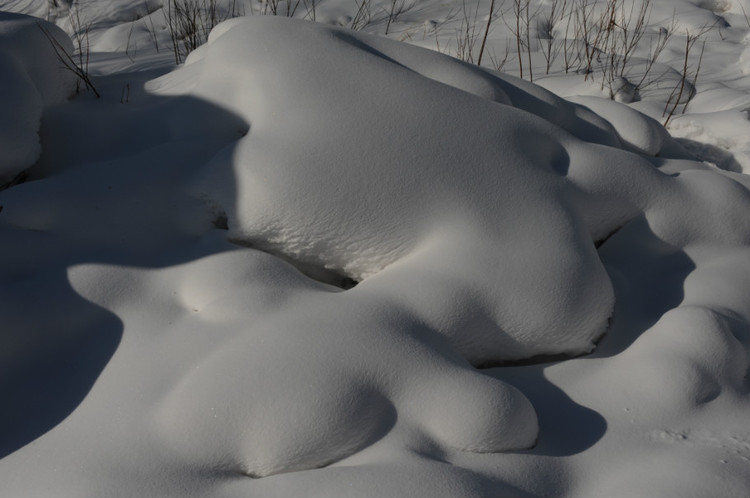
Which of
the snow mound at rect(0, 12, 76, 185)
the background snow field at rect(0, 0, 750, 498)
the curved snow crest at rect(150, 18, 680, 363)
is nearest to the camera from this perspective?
the background snow field at rect(0, 0, 750, 498)

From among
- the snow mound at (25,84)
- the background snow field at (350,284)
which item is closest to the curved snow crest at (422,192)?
the background snow field at (350,284)

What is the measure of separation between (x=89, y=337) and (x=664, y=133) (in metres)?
1.91

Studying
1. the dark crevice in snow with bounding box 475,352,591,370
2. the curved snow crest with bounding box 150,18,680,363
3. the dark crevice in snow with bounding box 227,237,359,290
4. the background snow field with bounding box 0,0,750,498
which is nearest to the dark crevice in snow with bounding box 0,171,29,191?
the background snow field with bounding box 0,0,750,498

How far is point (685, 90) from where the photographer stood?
3.19 meters

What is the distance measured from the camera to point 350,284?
1830 mm

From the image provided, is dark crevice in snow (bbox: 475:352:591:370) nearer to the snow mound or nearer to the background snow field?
the background snow field

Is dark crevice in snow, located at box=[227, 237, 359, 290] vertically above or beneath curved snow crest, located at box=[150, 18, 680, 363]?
beneath

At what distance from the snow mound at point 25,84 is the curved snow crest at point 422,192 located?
0.47 metres

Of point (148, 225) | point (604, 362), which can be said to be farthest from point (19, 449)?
point (604, 362)

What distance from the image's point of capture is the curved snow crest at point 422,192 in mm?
1658

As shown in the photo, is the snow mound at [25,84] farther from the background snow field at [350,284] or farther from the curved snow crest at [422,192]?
the curved snow crest at [422,192]

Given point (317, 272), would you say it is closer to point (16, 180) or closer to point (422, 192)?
point (422, 192)

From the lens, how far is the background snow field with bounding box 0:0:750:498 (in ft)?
4.47

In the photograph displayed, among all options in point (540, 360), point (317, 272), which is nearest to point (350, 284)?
point (317, 272)
